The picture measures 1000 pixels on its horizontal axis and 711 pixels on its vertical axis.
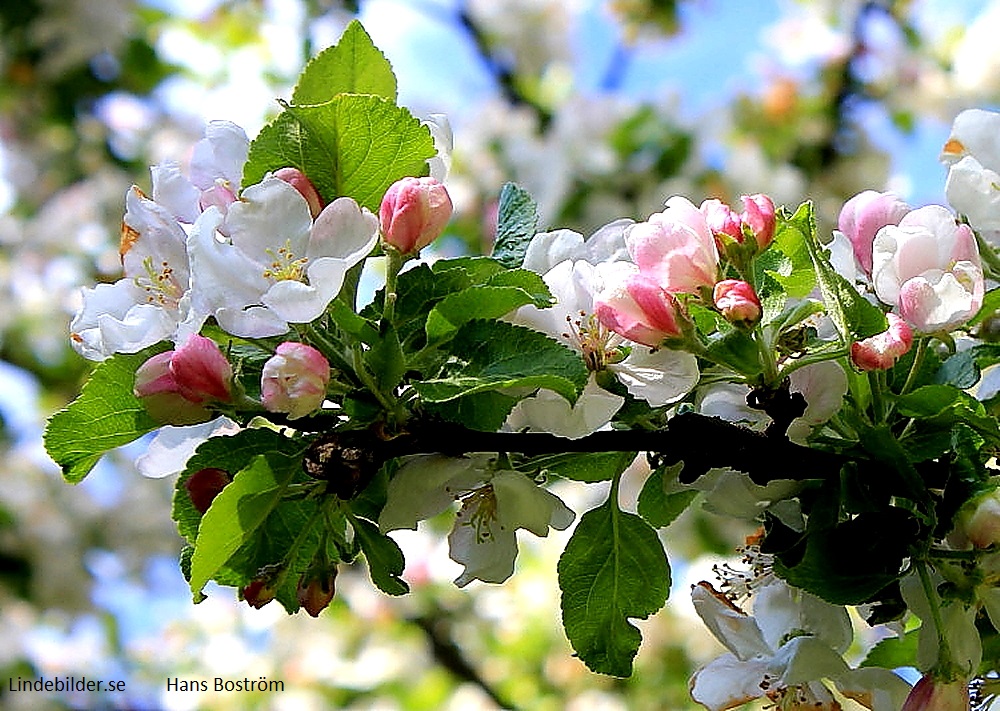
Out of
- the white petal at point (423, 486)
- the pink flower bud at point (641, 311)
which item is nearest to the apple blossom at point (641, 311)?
the pink flower bud at point (641, 311)

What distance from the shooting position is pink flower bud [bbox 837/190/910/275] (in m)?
0.62

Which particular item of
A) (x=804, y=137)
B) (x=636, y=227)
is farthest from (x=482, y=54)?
(x=636, y=227)

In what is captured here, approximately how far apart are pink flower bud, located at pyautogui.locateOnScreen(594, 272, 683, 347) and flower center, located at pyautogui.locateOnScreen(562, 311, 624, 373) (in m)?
0.02

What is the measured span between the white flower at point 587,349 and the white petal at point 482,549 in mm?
83

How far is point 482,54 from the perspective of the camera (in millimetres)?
3232

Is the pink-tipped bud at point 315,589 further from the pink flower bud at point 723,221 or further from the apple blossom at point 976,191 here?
the apple blossom at point 976,191

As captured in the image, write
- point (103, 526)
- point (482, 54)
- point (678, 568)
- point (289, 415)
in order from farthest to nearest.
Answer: point (482, 54), point (103, 526), point (678, 568), point (289, 415)

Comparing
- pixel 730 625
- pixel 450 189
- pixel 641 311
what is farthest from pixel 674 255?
pixel 450 189

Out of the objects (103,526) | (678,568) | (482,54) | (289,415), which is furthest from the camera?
(482,54)

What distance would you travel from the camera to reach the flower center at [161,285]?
605 millimetres

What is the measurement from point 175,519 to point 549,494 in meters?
Result: 0.19

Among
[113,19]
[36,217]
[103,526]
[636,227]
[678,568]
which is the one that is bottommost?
[103,526]

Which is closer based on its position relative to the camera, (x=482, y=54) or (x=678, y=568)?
(x=678, y=568)

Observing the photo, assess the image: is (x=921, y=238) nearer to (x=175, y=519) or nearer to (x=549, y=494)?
(x=549, y=494)
